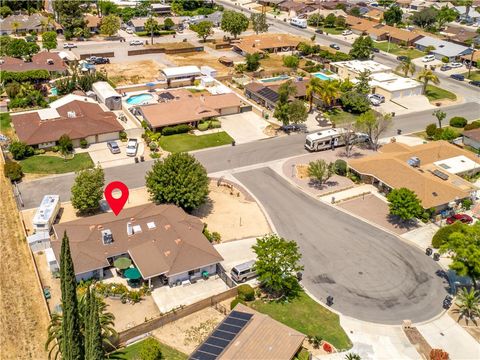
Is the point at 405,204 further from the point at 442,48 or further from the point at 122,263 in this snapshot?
the point at 442,48

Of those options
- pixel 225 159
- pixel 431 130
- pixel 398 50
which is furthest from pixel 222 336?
pixel 398 50

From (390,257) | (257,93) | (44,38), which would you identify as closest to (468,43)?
(257,93)

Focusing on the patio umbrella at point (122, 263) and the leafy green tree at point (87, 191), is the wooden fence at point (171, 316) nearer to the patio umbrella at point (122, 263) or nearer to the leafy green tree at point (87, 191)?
the patio umbrella at point (122, 263)

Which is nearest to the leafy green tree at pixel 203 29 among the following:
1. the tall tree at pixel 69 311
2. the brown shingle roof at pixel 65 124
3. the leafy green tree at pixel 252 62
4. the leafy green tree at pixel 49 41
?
the leafy green tree at pixel 252 62

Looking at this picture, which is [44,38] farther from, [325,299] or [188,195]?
[325,299]

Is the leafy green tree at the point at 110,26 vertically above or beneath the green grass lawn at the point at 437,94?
above

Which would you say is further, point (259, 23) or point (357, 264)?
point (259, 23)
